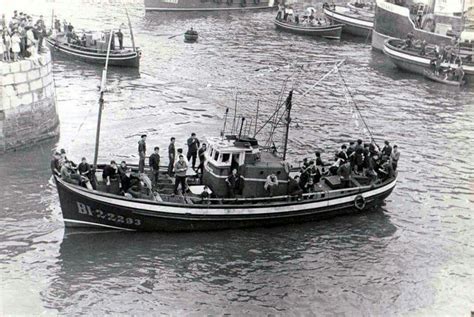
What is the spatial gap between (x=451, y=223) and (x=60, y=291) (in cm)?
1570

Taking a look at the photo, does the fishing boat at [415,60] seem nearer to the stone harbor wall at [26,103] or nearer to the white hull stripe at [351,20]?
the white hull stripe at [351,20]

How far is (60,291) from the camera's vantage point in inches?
849

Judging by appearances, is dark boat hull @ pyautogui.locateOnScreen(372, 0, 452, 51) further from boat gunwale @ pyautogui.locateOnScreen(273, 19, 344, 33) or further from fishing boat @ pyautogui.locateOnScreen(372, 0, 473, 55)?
boat gunwale @ pyautogui.locateOnScreen(273, 19, 344, 33)

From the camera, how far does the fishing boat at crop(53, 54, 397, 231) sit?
2489 centimetres

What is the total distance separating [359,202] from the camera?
1117 inches

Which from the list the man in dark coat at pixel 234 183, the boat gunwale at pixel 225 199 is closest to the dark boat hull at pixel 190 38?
the boat gunwale at pixel 225 199

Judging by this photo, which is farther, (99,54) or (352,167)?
(99,54)

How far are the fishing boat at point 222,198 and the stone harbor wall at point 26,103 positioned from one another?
6.88m

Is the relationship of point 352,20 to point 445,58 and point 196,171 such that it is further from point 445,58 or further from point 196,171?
point 196,171

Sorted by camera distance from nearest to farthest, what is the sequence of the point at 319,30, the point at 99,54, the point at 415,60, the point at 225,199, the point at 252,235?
the point at 225,199, the point at 252,235, the point at 99,54, the point at 415,60, the point at 319,30

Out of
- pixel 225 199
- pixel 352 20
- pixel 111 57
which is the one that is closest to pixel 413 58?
pixel 352 20

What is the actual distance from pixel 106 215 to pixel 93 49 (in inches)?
1091

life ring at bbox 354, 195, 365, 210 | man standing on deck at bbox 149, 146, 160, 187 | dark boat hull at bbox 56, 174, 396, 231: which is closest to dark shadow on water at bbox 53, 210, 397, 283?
dark boat hull at bbox 56, 174, 396, 231

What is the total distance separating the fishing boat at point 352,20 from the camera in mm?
72125
